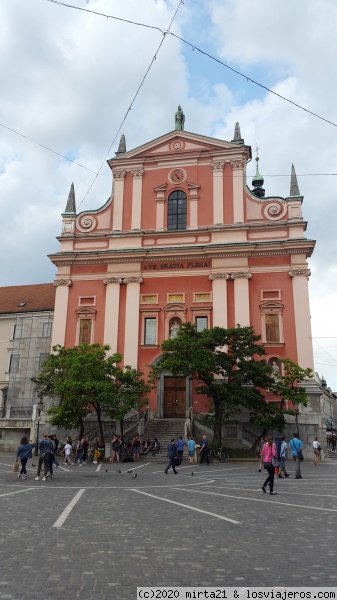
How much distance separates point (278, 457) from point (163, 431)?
10.5 m

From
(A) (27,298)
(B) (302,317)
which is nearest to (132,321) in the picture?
(B) (302,317)

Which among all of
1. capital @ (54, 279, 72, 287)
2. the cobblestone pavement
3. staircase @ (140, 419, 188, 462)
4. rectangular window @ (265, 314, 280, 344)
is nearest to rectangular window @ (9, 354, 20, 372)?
capital @ (54, 279, 72, 287)

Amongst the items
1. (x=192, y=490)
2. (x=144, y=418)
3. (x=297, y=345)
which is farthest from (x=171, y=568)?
(x=297, y=345)

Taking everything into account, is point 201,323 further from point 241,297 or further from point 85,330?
point 85,330

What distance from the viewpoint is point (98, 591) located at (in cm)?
494

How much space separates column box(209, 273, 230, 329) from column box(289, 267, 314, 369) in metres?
4.27

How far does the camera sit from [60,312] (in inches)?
1296

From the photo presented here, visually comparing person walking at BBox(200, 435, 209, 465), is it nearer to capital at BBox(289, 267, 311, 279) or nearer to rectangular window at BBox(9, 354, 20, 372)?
capital at BBox(289, 267, 311, 279)

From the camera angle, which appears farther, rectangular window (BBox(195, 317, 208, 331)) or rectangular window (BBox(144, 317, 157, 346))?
rectangular window (BBox(144, 317, 157, 346))

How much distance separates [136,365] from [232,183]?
45.9 feet

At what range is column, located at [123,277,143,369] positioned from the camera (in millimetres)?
30688

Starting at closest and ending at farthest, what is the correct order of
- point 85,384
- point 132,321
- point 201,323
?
point 85,384
point 201,323
point 132,321

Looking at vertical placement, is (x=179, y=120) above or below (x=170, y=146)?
above

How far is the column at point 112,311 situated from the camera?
3138cm
